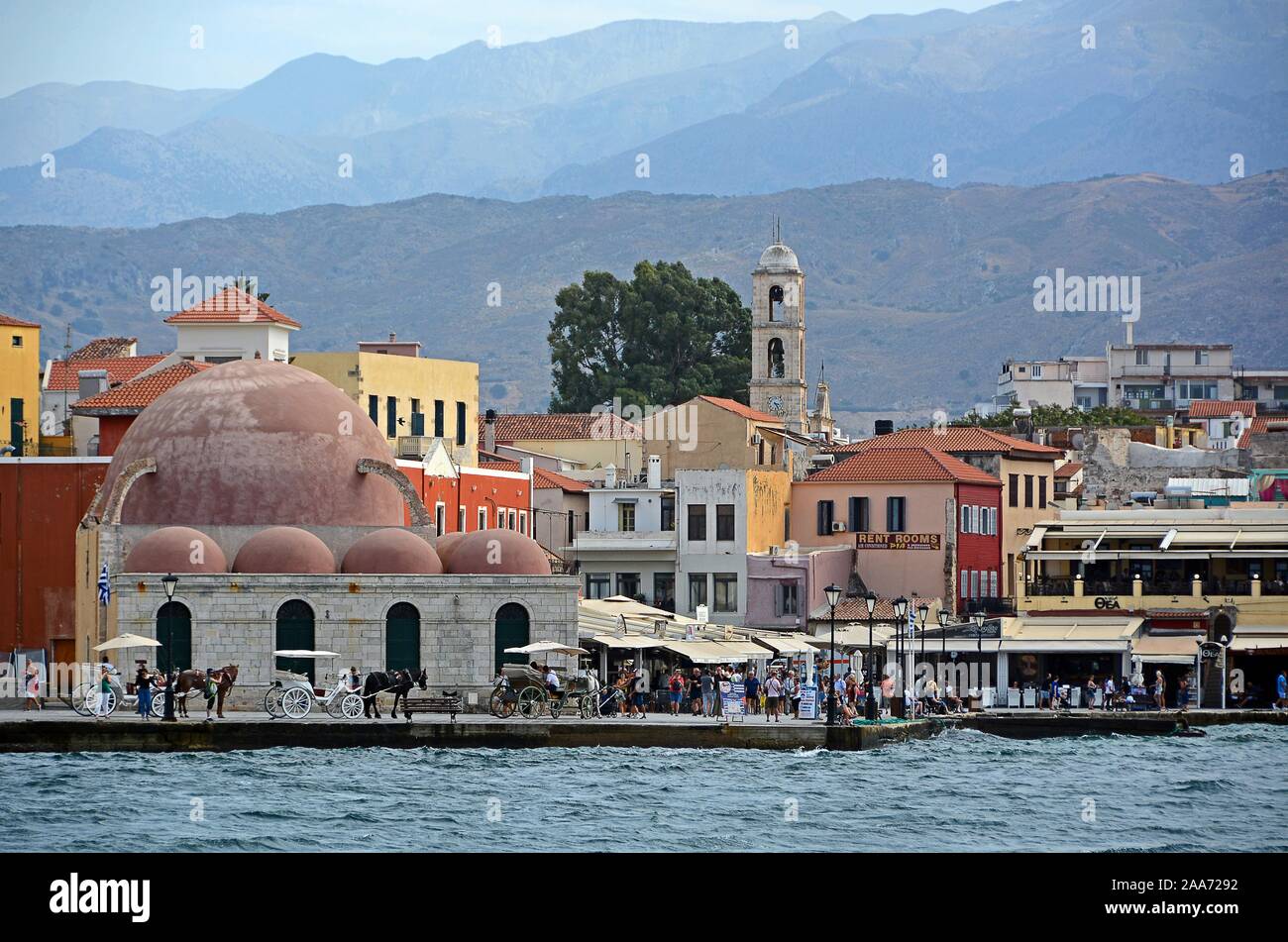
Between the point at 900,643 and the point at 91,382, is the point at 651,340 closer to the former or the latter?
the point at 91,382

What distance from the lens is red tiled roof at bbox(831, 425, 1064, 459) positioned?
227ft

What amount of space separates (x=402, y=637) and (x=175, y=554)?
4719mm

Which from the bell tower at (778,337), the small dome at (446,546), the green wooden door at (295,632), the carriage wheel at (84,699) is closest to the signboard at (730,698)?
the small dome at (446,546)

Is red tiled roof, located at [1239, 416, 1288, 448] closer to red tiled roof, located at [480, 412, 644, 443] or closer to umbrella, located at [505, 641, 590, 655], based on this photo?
red tiled roof, located at [480, 412, 644, 443]

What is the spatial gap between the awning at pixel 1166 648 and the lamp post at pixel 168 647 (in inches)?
886

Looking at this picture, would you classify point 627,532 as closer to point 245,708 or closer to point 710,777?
point 245,708

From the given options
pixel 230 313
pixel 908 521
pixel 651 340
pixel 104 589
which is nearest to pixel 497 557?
pixel 104 589

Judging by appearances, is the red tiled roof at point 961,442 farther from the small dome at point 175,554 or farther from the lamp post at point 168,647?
the lamp post at point 168,647

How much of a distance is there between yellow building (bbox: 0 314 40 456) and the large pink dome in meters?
11.7

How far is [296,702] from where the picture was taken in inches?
1658

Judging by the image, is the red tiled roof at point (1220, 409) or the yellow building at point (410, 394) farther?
the red tiled roof at point (1220, 409)

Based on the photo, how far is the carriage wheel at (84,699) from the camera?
41344 millimetres
